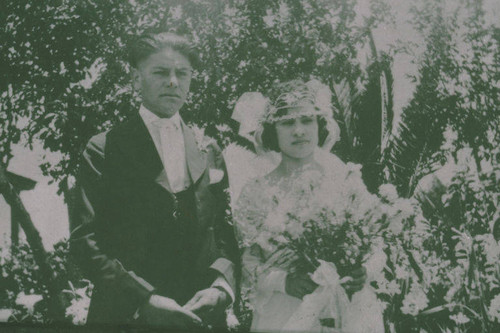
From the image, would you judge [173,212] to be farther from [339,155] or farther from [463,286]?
[463,286]

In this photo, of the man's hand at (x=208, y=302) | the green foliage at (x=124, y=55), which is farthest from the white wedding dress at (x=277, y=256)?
the green foliage at (x=124, y=55)

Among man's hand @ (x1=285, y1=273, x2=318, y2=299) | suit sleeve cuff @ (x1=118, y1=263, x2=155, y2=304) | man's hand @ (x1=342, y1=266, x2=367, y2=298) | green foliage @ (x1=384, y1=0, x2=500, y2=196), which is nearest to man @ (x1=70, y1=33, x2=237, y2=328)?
suit sleeve cuff @ (x1=118, y1=263, x2=155, y2=304)

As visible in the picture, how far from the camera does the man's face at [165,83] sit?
288 centimetres

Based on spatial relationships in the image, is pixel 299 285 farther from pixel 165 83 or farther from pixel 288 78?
pixel 165 83

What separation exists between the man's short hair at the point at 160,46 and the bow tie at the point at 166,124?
1.01 feet

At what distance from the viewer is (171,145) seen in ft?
9.33

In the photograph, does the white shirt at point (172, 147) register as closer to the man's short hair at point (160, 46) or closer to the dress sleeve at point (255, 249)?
the dress sleeve at point (255, 249)

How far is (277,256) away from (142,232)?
648 mm

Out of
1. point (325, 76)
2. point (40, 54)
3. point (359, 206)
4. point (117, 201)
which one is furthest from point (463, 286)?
point (40, 54)

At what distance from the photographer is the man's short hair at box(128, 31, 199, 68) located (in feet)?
9.57

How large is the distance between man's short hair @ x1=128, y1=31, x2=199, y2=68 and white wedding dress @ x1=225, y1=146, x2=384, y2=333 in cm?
62

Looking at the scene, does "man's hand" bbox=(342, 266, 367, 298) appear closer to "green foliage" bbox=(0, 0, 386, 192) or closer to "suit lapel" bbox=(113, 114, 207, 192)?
"green foliage" bbox=(0, 0, 386, 192)

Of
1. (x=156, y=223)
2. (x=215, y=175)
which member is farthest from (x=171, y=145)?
(x=156, y=223)

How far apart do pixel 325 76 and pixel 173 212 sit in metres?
0.98
